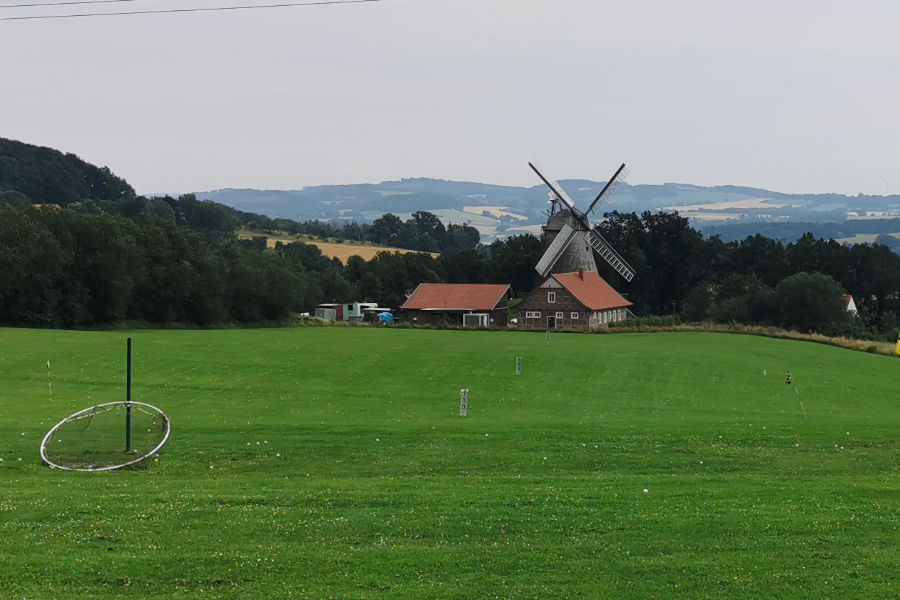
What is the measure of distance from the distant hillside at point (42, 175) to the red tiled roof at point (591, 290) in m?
119

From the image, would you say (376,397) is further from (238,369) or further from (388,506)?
(388,506)

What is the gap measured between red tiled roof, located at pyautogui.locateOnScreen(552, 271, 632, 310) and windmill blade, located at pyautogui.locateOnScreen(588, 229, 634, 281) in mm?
3588

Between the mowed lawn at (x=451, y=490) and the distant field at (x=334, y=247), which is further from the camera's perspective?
the distant field at (x=334, y=247)

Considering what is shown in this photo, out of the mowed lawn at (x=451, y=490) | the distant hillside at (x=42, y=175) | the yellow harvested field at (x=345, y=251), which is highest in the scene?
the distant hillside at (x=42, y=175)

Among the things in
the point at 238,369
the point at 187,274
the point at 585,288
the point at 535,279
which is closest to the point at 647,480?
the point at 238,369

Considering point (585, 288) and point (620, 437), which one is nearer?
point (620, 437)

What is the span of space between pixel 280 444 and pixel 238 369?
58.6ft

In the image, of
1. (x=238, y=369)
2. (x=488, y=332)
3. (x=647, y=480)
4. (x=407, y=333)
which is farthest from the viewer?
(x=488, y=332)

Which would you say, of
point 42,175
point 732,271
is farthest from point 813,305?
point 42,175

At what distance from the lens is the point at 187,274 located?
7381 centimetres

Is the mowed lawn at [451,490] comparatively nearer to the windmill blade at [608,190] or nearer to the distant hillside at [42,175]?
the windmill blade at [608,190]

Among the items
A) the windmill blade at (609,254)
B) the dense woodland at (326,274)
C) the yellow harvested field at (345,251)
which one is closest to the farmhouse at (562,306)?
the windmill blade at (609,254)

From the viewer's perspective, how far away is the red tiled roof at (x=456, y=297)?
91.2 m

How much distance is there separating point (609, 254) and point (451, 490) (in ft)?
288
